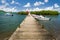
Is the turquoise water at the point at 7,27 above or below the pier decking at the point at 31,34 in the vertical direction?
below

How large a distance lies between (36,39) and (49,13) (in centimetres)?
9972

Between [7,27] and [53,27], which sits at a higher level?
[7,27]

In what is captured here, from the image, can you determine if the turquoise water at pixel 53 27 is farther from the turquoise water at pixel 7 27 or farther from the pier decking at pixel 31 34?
the turquoise water at pixel 7 27

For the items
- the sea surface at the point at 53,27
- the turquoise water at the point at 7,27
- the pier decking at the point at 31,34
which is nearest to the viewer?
the pier decking at the point at 31,34

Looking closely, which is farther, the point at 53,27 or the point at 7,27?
the point at 53,27

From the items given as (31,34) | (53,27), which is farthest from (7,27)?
(31,34)

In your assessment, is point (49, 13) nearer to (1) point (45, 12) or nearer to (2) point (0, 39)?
(1) point (45, 12)

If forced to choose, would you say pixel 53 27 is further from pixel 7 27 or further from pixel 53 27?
pixel 7 27

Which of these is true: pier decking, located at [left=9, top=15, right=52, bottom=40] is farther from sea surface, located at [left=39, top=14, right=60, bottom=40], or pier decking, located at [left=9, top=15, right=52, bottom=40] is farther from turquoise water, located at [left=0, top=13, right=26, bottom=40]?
sea surface, located at [left=39, top=14, right=60, bottom=40]

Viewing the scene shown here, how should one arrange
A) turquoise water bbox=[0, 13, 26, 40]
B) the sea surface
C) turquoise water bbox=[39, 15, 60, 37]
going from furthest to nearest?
turquoise water bbox=[39, 15, 60, 37] → the sea surface → turquoise water bbox=[0, 13, 26, 40]

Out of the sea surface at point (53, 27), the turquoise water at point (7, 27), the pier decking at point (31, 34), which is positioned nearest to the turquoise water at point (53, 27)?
the sea surface at point (53, 27)

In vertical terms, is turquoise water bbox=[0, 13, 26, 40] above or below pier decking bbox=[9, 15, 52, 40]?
below

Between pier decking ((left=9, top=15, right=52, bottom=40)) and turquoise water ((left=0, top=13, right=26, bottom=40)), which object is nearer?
pier decking ((left=9, top=15, right=52, bottom=40))

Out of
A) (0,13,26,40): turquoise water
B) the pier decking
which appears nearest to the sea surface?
the pier decking
